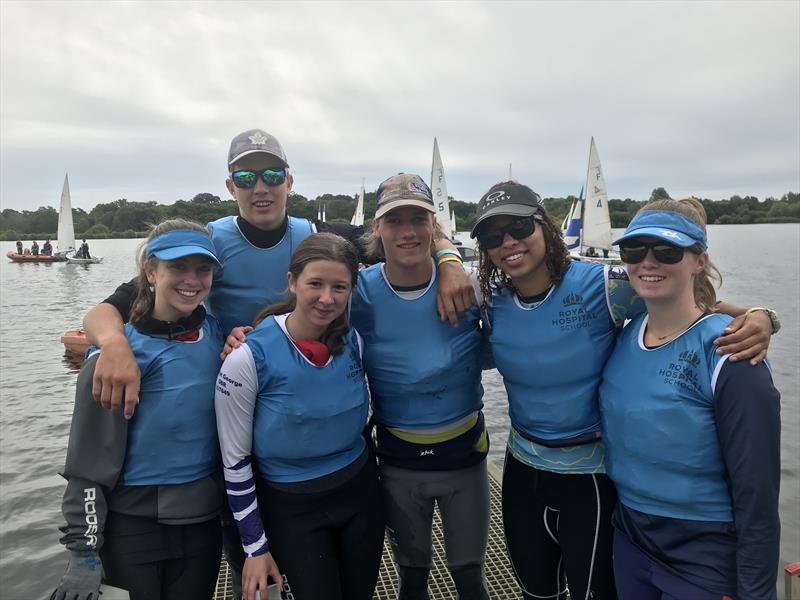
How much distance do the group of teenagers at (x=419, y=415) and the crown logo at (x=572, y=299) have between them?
0.01m

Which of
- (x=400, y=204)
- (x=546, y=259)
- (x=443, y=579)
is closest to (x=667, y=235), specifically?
(x=546, y=259)

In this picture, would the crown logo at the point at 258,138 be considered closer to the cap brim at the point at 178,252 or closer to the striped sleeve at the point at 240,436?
the cap brim at the point at 178,252

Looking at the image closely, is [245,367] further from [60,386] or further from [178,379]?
[60,386]

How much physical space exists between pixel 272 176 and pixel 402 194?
915 mm

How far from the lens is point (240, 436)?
2.54m

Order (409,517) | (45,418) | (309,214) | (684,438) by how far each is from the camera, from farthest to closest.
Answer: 1. (309,214)
2. (45,418)
3. (409,517)
4. (684,438)

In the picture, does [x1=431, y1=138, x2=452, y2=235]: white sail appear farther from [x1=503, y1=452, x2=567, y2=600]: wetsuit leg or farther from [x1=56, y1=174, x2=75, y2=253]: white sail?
[x1=503, y1=452, x2=567, y2=600]: wetsuit leg

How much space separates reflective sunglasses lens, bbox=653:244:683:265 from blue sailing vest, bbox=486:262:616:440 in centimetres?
45

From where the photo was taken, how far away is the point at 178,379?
8.26 feet

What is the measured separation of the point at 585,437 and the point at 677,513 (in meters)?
0.56

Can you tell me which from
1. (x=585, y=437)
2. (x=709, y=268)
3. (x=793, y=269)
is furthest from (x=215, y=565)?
(x=793, y=269)

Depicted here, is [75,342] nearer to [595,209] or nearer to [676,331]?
[676,331]

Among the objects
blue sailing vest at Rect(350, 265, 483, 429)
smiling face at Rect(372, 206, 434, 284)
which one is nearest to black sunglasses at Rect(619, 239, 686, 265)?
blue sailing vest at Rect(350, 265, 483, 429)

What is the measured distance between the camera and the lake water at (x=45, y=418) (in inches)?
239
